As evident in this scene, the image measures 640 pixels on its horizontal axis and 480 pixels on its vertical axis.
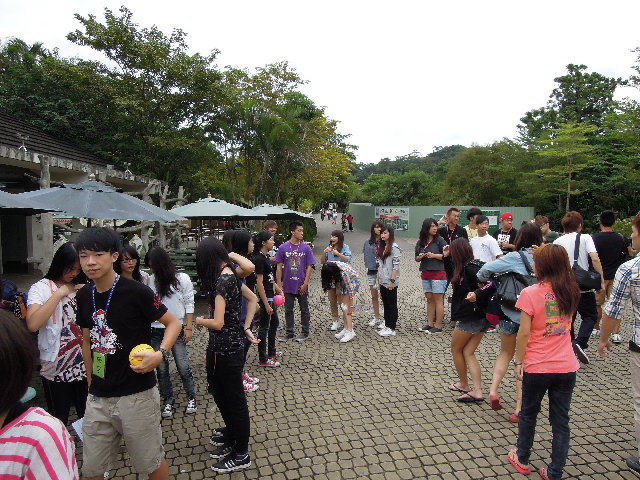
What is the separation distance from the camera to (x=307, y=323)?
632 centimetres

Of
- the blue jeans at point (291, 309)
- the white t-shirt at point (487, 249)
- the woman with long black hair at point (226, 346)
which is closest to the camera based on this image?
the woman with long black hair at point (226, 346)

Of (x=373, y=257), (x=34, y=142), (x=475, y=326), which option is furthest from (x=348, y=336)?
(x=34, y=142)

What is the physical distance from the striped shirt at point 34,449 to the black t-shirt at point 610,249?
6.84 metres

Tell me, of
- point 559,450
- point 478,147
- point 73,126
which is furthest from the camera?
point 478,147

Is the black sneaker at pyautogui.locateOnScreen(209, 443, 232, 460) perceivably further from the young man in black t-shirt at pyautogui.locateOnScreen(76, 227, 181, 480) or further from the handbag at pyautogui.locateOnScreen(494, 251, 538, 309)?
the handbag at pyautogui.locateOnScreen(494, 251, 538, 309)

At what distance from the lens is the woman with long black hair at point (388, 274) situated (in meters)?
6.23

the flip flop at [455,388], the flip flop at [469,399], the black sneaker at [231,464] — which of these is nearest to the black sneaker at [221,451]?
the black sneaker at [231,464]

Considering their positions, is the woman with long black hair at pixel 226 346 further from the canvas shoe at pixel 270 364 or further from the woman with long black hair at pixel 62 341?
the canvas shoe at pixel 270 364

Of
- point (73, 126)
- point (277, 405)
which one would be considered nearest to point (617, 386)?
point (277, 405)

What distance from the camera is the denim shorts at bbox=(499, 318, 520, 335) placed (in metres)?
3.75

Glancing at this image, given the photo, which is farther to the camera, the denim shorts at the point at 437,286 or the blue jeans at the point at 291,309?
the denim shorts at the point at 437,286

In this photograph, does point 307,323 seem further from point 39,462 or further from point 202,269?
point 39,462

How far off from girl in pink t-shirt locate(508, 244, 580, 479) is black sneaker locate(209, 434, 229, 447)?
2379 millimetres

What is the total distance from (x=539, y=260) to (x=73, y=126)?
1671 centimetres
